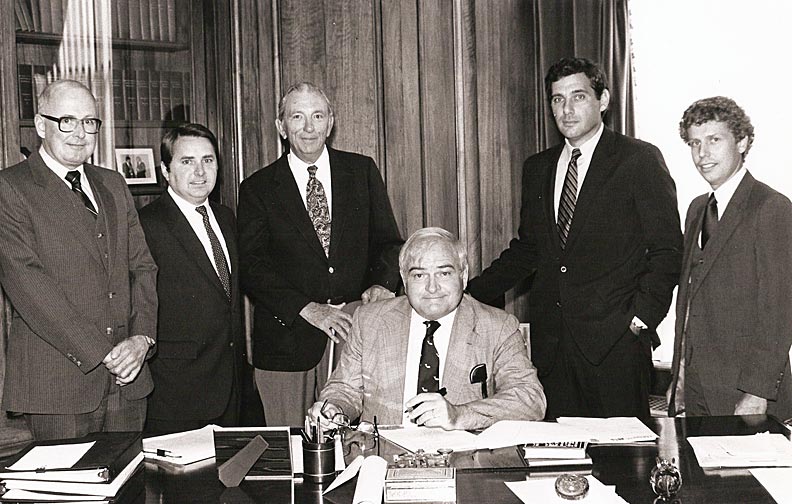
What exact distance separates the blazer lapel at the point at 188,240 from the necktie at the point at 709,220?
1853 mm

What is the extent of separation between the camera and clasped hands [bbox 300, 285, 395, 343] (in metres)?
3.66

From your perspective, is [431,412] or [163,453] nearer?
[163,453]

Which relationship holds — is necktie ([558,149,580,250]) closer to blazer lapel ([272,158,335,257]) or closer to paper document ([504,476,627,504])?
blazer lapel ([272,158,335,257])

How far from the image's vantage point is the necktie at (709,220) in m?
3.38

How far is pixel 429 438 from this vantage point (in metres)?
2.55

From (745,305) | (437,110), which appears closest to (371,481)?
(745,305)

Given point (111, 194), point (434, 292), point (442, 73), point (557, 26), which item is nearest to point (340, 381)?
point (434, 292)

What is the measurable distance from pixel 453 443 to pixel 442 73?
118 inches

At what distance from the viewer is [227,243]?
372cm

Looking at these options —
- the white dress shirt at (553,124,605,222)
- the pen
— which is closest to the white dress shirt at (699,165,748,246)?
the white dress shirt at (553,124,605,222)

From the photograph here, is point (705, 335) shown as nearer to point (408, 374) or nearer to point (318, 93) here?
point (408, 374)

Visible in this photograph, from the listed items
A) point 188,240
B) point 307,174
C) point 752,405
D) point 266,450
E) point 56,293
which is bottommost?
point 752,405

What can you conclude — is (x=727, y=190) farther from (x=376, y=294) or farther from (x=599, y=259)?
(x=376, y=294)

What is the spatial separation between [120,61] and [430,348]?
2.37m
